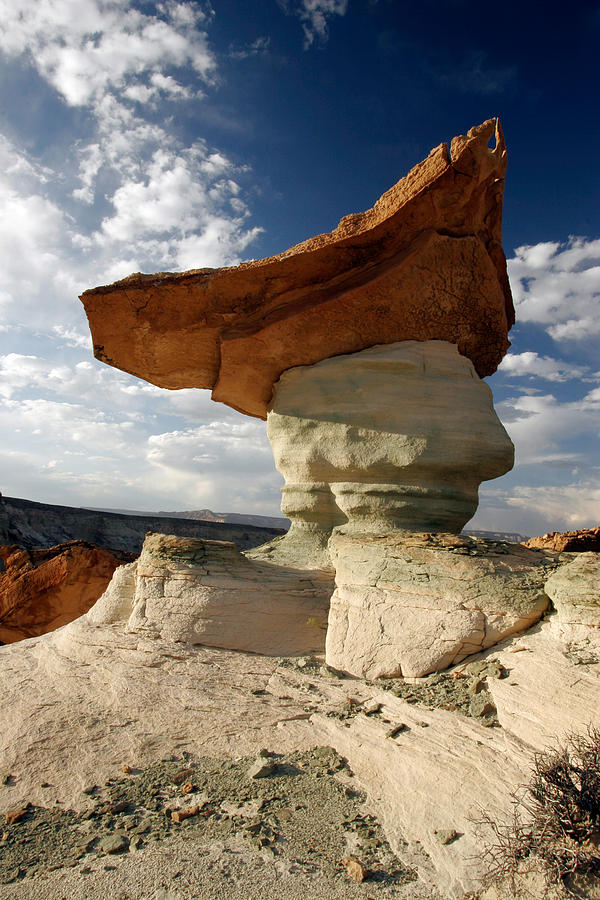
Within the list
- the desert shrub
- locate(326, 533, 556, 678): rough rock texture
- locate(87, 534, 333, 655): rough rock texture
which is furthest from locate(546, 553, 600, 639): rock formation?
locate(87, 534, 333, 655): rough rock texture

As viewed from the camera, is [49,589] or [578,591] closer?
[578,591]

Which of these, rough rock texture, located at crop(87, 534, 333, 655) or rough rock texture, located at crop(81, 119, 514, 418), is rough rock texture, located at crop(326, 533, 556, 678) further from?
rough rock texture, located at crop(81, 119, 514, 418)

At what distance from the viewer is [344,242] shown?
668 centimetres

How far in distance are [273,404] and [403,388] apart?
1.94 meters

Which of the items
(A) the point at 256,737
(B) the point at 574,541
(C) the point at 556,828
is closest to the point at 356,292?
(A) the point at 256,737

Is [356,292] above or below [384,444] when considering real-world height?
above

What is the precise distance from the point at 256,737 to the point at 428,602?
1833 mm

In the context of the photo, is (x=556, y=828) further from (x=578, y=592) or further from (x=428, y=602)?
(x=428, y=602)

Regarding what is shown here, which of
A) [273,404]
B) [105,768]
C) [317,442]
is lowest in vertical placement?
[105,768]

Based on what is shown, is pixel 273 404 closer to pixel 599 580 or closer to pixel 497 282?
pixel 497 282

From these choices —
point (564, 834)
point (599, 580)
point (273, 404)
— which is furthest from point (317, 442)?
point (564, 834)

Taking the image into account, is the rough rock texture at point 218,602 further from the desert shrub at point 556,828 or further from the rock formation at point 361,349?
the desert shrub at point 556,828

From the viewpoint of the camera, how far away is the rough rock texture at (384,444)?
652 cm

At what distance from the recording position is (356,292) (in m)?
6.87
